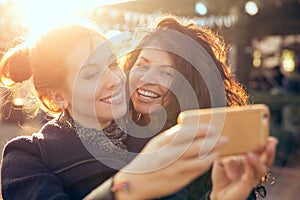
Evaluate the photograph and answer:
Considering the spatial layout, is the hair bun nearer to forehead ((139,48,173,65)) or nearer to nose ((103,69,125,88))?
nose ((103,69,125,88))

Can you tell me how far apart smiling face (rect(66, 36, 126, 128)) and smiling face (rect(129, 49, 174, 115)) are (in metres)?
0.31

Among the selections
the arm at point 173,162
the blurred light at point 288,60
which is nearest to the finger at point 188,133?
the arm at point 173,162

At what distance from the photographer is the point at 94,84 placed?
4.23ft

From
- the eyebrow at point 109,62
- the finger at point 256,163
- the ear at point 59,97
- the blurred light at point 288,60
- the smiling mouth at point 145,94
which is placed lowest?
the blurred light at point 288,60

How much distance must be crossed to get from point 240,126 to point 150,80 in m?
0.80

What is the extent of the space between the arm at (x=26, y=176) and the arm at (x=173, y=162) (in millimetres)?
355

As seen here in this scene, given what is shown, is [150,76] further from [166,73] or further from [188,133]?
[188,133]

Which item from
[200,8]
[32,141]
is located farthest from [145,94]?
[200,8]

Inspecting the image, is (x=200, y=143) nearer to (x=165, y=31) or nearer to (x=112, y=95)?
(x=112, y=95)

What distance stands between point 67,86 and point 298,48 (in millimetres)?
10554

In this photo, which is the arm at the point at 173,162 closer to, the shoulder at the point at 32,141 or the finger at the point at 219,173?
the finger at the point at 219,173

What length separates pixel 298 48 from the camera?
37.0ft

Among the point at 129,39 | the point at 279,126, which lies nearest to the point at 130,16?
the point at 279,126

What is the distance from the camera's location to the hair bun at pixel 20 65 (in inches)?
55.9
